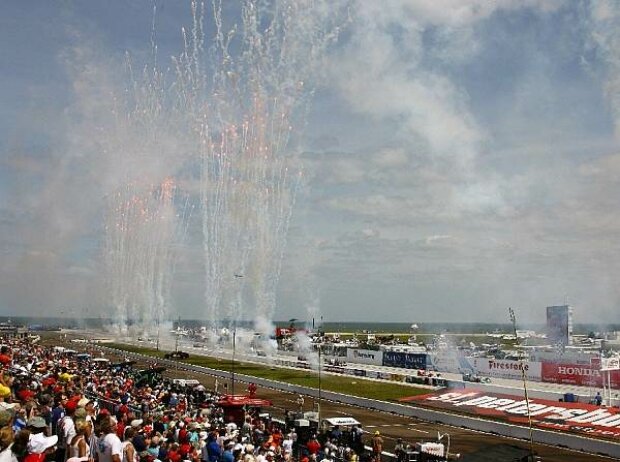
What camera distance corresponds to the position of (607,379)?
5091 centimetres

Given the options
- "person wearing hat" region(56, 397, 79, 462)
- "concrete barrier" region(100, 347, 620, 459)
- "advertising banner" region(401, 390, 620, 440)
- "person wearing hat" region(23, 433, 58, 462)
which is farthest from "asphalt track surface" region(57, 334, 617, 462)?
"person wearing hat" region(23, 433, 58, 462)

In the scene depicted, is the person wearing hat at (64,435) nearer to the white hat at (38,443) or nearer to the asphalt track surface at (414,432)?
the white hat at (38,443)

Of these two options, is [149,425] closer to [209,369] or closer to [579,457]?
[579,457]

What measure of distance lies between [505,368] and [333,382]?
17666mm

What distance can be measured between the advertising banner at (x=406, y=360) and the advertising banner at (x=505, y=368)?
6.99m

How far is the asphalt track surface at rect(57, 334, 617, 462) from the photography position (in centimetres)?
3139

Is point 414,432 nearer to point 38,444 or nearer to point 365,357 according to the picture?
point 38,444

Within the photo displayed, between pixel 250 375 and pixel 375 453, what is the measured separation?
1748 inches

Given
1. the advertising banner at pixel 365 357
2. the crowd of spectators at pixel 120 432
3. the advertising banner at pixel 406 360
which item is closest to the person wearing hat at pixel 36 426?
the crowd of spectators at pixel 120 432

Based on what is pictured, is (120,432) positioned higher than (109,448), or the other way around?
(109,448)

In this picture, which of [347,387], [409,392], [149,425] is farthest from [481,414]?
[149,425]

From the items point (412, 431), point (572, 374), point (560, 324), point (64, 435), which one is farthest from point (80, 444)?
point (560, 324)

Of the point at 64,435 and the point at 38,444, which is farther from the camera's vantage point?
the point at 64,435

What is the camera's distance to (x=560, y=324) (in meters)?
75.0
